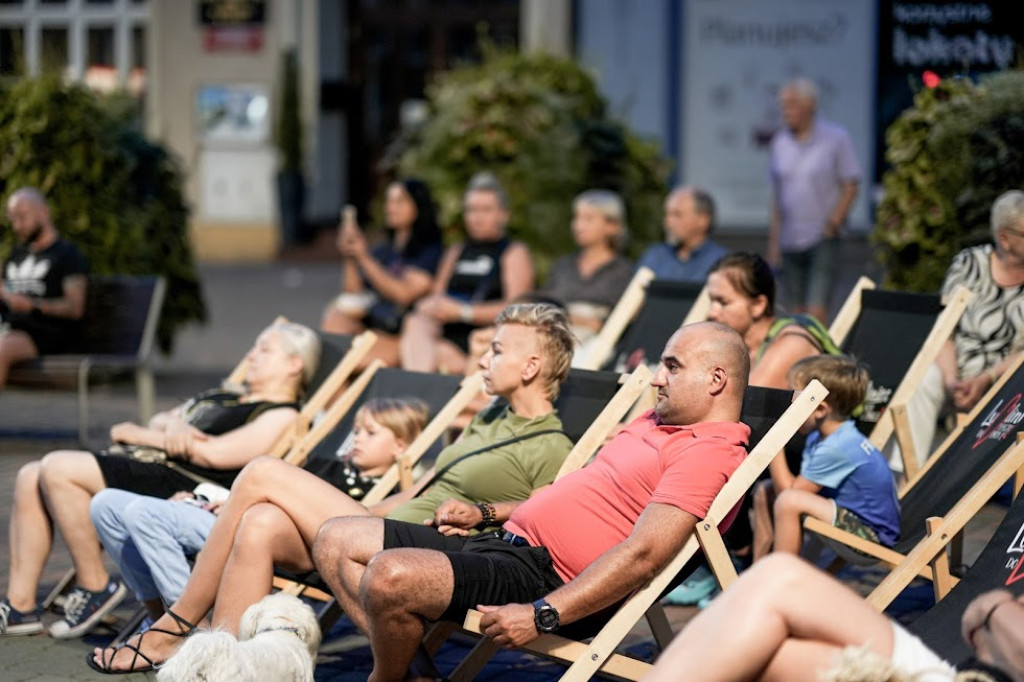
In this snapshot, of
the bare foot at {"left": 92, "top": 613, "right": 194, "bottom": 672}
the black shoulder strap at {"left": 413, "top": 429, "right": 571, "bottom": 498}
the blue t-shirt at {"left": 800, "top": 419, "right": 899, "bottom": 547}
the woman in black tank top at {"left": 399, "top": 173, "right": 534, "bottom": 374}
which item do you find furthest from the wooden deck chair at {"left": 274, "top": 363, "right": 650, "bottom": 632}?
the woman in black tank top at {"left": 399, "top": 173, "right": 534, "bottom": 374}

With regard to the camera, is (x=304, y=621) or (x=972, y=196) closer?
(x=304, y=621)

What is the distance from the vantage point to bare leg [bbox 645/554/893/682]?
3479mm

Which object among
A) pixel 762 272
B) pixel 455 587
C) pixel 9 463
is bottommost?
pixel 9 463

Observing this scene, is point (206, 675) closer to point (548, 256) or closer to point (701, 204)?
point (701, 204)

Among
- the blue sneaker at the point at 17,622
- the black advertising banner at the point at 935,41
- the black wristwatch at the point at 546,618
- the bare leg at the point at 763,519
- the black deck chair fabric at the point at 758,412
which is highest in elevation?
the black advertising banner at the point at 935,41

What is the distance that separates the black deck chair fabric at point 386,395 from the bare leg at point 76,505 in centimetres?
78

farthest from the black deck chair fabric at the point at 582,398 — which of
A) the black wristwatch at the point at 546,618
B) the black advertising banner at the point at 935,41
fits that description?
the black advertising banner at the point at 935,41

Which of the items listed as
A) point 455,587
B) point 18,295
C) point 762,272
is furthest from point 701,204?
point 455,587

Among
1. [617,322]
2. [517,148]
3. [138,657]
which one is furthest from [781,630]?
[517,148]

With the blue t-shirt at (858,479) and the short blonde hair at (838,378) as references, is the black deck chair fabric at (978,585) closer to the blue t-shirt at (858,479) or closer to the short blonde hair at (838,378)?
the blue t-shirt at (858,479)

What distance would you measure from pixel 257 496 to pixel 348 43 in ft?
57.2

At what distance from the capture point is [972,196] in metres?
8.18

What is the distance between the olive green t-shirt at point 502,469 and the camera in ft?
16.3

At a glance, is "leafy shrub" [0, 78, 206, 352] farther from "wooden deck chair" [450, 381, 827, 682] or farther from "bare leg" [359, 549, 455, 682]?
"wooden deck chair" [450, 381, 827, 682]
